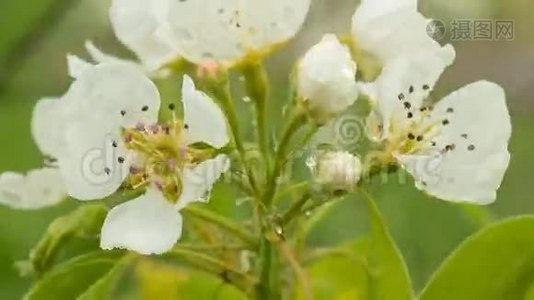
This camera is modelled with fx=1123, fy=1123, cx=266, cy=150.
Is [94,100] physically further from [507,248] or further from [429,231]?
[429,231]

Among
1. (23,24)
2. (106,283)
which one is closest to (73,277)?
(106,283)

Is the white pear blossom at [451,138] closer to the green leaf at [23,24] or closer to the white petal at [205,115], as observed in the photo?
the white petal at [205,115]

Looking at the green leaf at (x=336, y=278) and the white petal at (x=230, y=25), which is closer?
the white petal at (x=230, y=25)

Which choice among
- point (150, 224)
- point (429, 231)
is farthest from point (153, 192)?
point (429, 231)

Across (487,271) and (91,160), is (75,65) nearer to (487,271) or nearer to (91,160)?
(91,160)

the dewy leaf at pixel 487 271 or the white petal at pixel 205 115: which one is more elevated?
the white petal at pixel 205 115

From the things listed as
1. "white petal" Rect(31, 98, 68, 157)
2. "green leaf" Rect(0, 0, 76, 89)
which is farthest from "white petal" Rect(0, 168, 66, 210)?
"green leaf" Rect(0, 0, 76, 89)

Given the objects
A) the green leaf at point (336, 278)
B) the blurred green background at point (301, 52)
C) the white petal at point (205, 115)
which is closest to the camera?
the white petal at point (205, 115)

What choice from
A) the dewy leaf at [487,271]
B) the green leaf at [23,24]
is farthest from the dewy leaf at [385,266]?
the green leaf at [23,24]

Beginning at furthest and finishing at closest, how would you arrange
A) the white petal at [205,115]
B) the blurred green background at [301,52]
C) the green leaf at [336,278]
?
the blurred green background at [301,52] < the green leaf at [336,278] < the white petal at [205,115]
